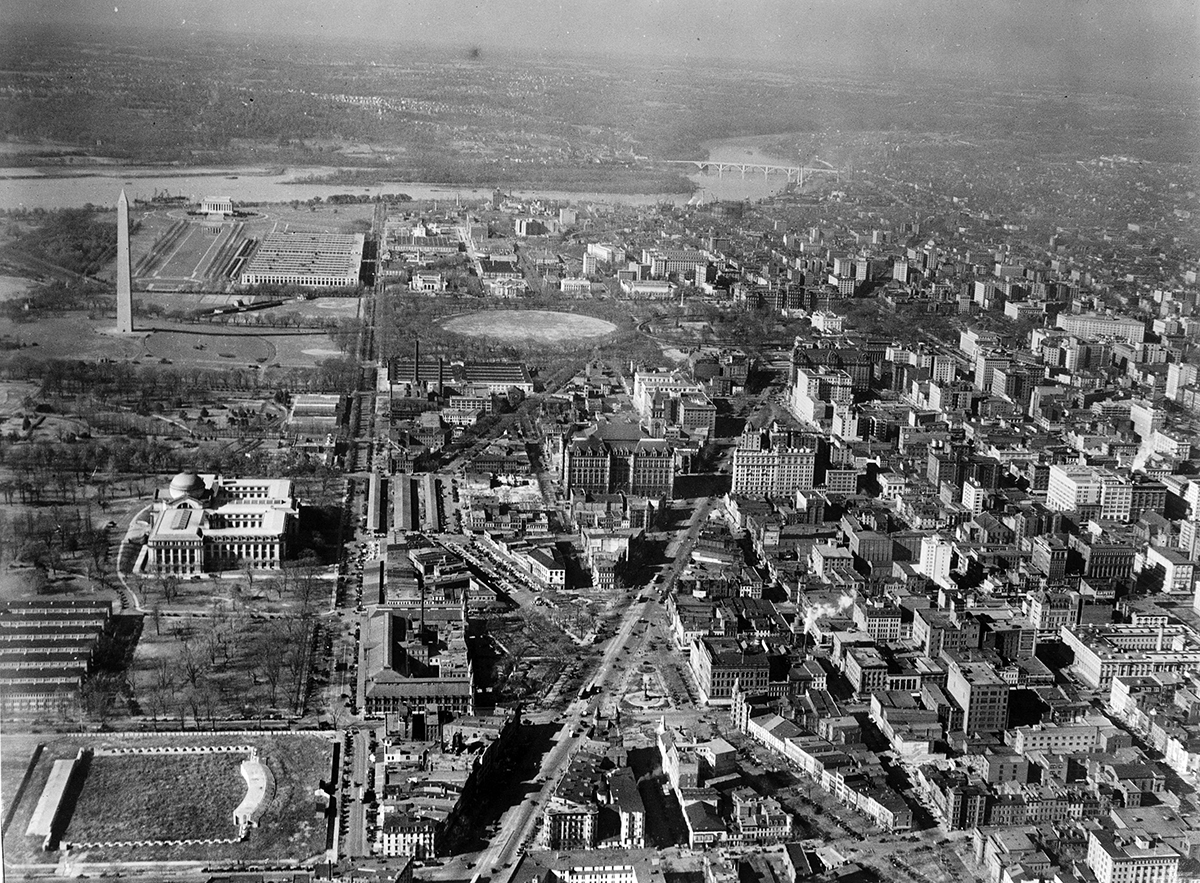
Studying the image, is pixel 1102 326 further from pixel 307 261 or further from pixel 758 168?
pixel 758 168

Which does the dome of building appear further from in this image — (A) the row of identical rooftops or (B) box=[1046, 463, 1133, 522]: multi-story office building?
(B) box=[1046, 463, 1133, 522]: multi-story office building

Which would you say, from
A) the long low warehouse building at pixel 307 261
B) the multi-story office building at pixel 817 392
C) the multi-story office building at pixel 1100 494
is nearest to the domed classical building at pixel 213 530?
the multi-story office building at pixel 817 392

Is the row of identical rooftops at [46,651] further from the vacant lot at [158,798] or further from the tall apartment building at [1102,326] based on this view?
the tall apartment building at [1102,326]

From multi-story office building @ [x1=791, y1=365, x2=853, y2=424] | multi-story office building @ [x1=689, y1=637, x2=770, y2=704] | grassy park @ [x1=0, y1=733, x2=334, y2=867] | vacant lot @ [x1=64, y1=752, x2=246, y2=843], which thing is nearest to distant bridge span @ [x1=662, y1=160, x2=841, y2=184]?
multi-story office building @ [x1=791, y1=365, x2=853, y2=424]

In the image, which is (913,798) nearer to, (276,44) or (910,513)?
(910,513)

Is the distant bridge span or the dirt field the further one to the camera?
the distant bridge span

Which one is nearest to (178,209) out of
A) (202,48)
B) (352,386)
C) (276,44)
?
(202,48)
